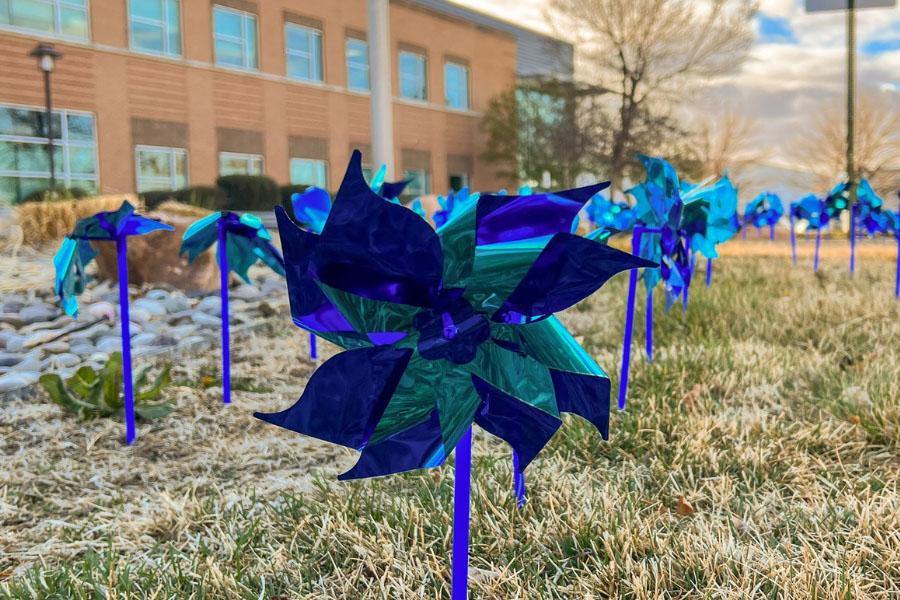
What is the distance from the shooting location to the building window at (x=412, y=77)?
24.8m

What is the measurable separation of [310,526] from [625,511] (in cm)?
83

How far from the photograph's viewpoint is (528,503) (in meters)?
1.98

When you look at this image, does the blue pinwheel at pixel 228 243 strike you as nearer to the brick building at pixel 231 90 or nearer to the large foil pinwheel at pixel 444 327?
the large foil pinwheel at pixel 444 327

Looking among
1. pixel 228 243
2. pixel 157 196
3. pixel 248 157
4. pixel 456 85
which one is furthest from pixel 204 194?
pixel 228 243

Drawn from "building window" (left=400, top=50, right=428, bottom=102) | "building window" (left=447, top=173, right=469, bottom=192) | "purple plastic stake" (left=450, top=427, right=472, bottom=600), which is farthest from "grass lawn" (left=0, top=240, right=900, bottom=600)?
"building window" (left=447, top=173, right=469, bottom=192)

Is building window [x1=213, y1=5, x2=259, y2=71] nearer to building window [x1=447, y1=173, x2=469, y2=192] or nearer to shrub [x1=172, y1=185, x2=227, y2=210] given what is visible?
shrub [x1=172, y1=185, x2=227, y2=210]

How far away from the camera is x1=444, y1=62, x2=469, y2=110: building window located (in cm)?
2639

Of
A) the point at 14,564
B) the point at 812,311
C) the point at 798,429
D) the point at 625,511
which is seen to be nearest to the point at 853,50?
the point at 812,311

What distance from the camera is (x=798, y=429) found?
2641 millimetres

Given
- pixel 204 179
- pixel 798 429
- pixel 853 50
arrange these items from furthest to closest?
1. pixel 204 179
2. pixel 853 50
3. pixel 798 429

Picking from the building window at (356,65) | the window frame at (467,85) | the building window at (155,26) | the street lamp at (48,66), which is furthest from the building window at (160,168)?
the window frame at (467,85)

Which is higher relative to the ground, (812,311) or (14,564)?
(812,311)

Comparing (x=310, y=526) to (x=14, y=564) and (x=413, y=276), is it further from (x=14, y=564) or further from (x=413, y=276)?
(x=413, y=276)

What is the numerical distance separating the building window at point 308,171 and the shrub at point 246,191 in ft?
7.35
